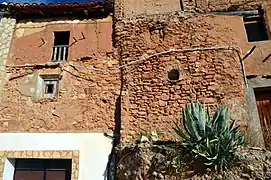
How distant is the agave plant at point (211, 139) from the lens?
6.38 m

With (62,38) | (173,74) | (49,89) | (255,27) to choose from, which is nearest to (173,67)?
(173,74)

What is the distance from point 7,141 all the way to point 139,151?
12.0 feet

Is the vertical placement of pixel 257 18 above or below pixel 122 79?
above

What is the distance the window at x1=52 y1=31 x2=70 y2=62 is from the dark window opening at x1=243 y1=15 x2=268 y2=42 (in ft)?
17.9

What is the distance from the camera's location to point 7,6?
1020 cm

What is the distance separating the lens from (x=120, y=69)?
9211 mm

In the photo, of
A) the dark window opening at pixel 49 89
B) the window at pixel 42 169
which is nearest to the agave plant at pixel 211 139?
the window at pixel 42 169

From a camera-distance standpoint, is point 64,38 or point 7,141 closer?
point 7,141

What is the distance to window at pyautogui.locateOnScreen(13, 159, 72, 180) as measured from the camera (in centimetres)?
823

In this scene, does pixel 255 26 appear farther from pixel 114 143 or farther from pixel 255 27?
pixel 114 143

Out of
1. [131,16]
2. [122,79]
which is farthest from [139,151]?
[131,16]

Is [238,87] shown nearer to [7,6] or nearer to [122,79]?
[122,79]

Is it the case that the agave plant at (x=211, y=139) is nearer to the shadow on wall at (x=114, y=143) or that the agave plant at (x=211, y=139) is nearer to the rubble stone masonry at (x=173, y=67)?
the rubble stone masonry at (x=173, y=67)

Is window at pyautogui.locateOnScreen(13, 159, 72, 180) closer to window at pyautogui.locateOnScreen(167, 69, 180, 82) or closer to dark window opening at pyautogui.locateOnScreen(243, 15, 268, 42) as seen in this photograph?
window at pyautogui.locateOnScreen(167, 69, 180, 82)
